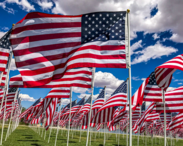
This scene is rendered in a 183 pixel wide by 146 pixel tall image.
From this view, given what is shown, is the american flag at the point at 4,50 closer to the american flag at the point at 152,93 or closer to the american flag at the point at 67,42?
the american flag at the point at 67,42

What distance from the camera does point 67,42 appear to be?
5938 millimetres

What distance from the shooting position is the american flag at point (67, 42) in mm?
5645

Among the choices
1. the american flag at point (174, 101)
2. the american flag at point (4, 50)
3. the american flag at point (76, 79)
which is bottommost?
the american flag at point (174, 101)

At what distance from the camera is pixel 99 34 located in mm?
6066

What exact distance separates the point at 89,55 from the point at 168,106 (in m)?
7.11

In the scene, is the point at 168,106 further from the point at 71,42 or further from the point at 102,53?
the point at 71,42

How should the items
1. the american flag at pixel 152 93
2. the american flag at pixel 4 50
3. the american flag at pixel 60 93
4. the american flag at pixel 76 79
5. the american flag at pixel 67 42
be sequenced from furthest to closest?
the american flag at pixel 60 93, the american flag at pixel 152 93, the american flag at pixel 76 79, the american flag at pixel 4 50, the american flag at pixel 67 42

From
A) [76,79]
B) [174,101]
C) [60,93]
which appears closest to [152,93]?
[174,101]

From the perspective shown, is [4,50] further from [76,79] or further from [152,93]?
[152,93]

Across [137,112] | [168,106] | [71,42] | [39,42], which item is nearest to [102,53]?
[71,42]

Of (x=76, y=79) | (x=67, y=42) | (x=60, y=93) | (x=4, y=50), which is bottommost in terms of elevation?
(x=60, y=93)

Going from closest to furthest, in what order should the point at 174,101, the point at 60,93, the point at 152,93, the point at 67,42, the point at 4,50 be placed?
the point at 67,42
the point at 4,50
the point at 174,101
the point at 152,93
the point at 60,93

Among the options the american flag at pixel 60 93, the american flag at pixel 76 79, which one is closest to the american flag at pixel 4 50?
the american flag at pixel 76 79

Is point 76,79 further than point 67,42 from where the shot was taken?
Yes
